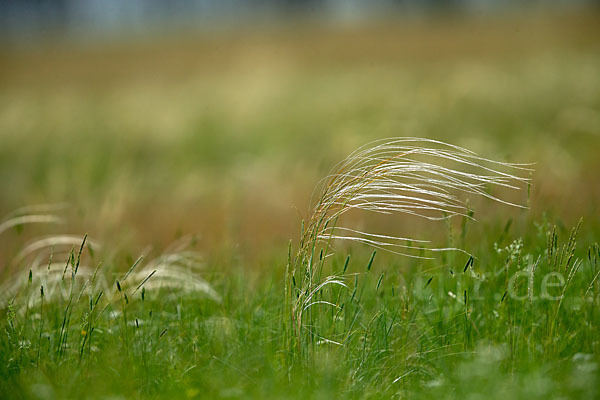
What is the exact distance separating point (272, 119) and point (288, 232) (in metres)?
5.43

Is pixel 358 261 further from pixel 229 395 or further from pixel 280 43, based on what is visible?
pixel 280 43

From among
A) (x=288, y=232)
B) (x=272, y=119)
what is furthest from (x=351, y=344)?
(x=272, y=119)

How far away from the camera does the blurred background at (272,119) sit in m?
5.91

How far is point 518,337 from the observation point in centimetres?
236

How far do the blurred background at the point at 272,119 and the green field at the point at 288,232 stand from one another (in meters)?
0.06

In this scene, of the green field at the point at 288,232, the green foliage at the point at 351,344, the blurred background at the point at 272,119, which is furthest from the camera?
the blurred background at the point at 272,119

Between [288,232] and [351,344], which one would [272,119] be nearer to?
[288,232]

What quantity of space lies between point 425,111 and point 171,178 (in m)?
3.69

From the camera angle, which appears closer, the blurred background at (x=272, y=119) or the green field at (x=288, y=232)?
the green field at (x=288, y=232)

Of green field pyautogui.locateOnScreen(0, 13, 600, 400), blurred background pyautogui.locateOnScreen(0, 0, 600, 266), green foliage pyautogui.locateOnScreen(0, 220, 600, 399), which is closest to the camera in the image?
green foliage pyautogui.locateOnScreen(0, 220, 600, 399)

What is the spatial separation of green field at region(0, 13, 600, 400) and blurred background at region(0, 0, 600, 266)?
0.19ft

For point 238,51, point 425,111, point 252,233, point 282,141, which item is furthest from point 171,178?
point 238,51

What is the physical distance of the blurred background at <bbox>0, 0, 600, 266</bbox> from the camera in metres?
5.91

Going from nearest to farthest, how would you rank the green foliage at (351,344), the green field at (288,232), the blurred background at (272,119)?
the green foliage at (351,344)
the green field at (288,232)
the blurred background at (272,119)
